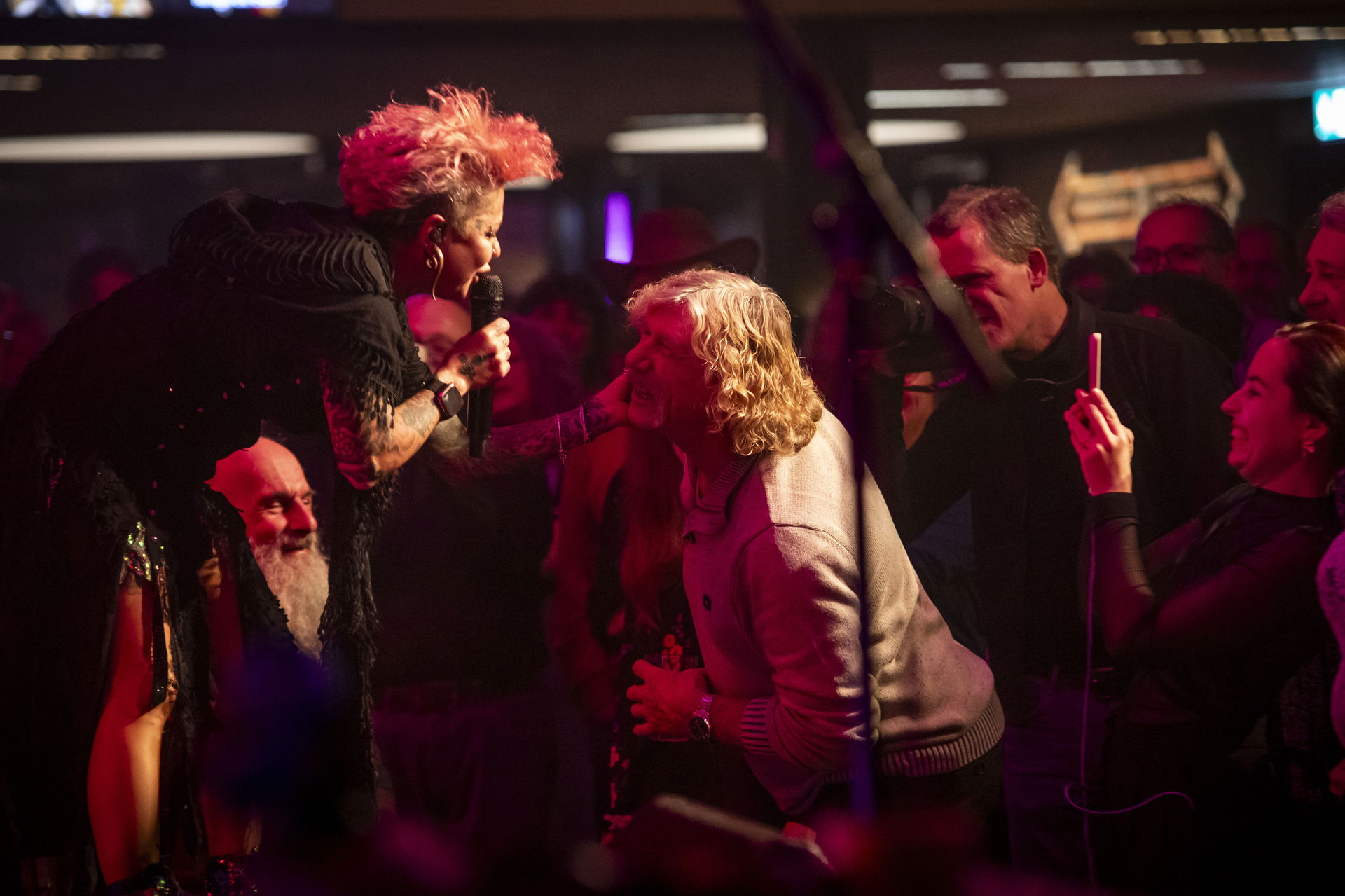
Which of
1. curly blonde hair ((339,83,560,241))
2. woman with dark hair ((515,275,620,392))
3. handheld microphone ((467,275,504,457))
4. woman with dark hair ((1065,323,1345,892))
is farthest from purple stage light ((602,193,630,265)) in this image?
woman with dark hair ((1065,323,1345,892))

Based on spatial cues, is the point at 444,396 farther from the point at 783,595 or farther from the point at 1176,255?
the point at 1176,255

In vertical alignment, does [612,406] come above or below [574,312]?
below

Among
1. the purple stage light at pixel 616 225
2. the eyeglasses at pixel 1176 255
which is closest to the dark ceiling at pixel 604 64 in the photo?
the purple stage light at pixel 616 225

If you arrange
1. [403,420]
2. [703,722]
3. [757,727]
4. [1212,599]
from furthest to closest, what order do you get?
[1212,599], [403,420], [703,722], [757,727]

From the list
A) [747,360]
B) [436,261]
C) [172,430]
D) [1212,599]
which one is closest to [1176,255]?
[1212,599]

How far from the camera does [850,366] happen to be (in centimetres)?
175

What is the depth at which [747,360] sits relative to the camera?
2059mm

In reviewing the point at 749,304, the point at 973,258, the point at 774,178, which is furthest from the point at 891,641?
the point at 774,178

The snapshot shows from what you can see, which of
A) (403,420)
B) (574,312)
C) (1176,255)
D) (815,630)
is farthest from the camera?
(574,312)

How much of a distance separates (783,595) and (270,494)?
1.31 meters

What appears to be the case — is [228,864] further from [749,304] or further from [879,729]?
[749,304]

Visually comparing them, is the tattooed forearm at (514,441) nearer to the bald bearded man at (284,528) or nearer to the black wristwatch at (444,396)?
the black wristwatch at (444,396)

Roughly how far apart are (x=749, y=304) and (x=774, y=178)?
1.55 m

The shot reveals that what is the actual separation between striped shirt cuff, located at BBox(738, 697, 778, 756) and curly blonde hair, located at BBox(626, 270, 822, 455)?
49cm
